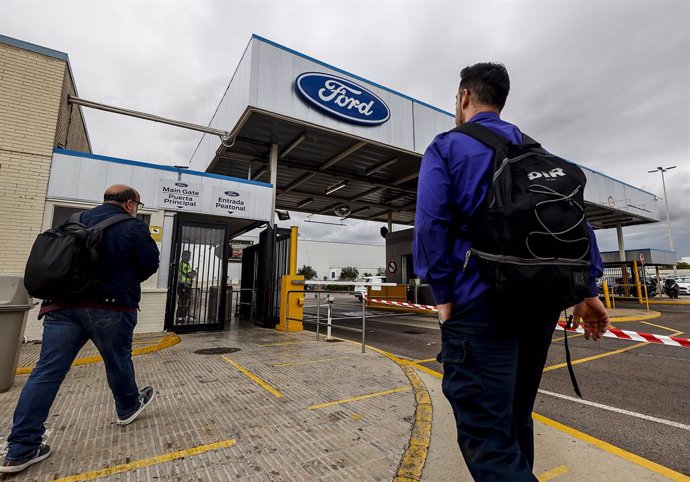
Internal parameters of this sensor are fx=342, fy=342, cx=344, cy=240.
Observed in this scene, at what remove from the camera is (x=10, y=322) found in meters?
3.45

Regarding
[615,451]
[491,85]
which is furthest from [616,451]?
[491,85]

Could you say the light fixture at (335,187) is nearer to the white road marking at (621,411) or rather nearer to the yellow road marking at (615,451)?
the white road marking at (621,411)

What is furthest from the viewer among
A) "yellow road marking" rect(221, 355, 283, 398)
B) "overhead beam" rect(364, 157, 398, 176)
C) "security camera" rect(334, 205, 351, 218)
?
"security camera" rect(334, 205, 351, 218)

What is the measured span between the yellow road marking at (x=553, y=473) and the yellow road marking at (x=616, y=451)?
1.82 feet

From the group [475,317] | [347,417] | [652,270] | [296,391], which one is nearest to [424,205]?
[475,317]

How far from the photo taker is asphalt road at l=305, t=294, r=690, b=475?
2.83 m

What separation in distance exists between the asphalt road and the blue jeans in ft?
12.6

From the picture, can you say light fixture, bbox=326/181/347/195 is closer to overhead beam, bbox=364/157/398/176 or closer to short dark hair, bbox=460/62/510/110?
overhead beam, bbox=364/157/398/176

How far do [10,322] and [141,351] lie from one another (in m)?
2.24

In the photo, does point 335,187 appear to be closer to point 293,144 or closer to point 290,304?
point 293,144

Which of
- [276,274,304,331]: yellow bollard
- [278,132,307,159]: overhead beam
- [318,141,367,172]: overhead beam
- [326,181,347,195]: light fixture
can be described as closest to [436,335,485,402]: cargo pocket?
[276,274,304,331]: yellow bollard

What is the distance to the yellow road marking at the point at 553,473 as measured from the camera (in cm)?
218

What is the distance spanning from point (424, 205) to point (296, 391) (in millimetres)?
3031

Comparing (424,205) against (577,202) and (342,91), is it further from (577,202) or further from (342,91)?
(342,91)
